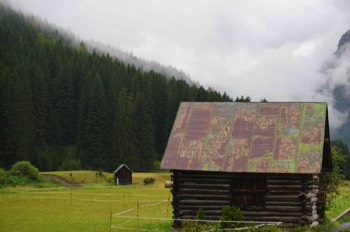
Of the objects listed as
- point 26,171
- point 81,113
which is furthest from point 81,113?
point 26,171

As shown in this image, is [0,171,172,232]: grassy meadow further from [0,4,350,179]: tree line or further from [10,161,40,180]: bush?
[0,4,350,179]: tree line

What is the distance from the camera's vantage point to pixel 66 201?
170ft

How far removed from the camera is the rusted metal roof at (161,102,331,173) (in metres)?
26.6

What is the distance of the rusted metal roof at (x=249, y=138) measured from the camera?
2662 cm

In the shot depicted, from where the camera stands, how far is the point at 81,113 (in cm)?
12481

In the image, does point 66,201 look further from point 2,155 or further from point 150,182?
point 2,155

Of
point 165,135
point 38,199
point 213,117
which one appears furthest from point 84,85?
point 213,117

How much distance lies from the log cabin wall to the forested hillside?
78.0 metres

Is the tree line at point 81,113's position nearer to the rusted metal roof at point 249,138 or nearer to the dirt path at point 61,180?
the dirt path at point 61,180

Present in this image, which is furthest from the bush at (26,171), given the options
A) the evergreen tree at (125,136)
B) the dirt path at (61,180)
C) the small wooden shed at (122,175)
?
the evergreen tree at (125,136)

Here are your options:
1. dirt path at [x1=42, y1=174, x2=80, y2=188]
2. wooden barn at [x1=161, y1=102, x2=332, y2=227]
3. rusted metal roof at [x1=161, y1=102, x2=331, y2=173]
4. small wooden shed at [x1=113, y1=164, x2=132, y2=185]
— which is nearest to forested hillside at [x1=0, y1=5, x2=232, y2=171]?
small wooden shed at [x1=113, y1=164, x2=132, y2=185]

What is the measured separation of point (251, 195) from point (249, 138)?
3.00 metres

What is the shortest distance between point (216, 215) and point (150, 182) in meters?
59.7

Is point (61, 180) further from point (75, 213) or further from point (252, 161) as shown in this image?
point (252, 161)
